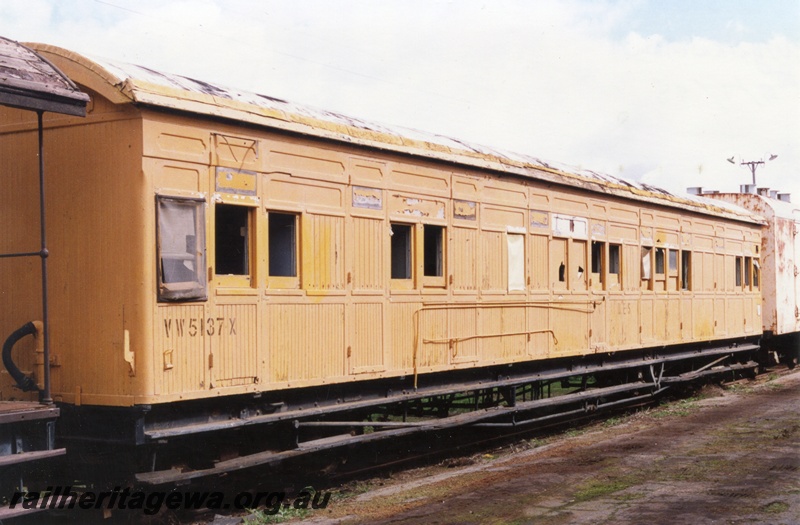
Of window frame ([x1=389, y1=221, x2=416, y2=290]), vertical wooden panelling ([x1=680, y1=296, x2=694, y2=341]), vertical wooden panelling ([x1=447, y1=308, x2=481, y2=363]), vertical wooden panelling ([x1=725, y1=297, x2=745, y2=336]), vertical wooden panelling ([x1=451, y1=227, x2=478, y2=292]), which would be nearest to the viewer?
window frame ([x1=389, y1=221, x2=416, y2=290])

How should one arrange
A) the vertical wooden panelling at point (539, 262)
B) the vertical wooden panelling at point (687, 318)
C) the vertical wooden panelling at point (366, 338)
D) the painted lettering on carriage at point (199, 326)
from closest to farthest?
the painted lettering on carriage at point (199, 326)
the vertical wooden panelling at point (366, 338)
the vertical wooden panelling at point (539, 262)
the vertical wooden panelling at point (687, 318)

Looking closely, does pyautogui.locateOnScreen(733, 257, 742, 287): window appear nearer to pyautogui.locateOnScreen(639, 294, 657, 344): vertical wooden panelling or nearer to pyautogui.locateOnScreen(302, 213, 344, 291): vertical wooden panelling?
pyautogui.locateOnScreen(639, 294, 657, 344): vertical wooden panelling

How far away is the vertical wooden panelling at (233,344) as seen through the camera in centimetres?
786

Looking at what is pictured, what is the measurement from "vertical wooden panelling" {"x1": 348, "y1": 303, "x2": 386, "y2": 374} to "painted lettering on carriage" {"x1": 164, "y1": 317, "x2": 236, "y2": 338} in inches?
67.8

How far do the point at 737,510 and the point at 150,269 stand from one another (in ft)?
16.8

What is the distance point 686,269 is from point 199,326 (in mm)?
12444

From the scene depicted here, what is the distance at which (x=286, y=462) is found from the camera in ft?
29.6

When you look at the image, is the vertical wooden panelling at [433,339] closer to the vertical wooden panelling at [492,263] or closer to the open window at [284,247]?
the vertical wooden panelling at [492,263]

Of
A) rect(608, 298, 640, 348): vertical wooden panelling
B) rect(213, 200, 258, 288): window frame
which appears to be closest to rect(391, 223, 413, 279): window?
rect(213, 200, 258, 288): window frame

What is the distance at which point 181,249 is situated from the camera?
300 inches

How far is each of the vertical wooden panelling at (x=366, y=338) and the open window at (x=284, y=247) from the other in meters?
0.95

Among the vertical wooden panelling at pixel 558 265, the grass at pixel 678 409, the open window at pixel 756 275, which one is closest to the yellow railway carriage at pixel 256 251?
the vertical wooden panelling at pixel 558 265

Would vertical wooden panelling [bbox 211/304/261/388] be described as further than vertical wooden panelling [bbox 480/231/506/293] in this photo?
No

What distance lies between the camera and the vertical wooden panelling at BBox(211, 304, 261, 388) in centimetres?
786
